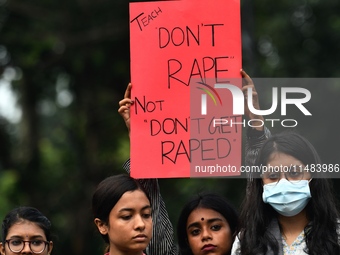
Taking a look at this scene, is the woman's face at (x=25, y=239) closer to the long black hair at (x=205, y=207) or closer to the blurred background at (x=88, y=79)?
the long black hair at (x=205, y=207)

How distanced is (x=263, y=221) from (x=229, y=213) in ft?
1.75

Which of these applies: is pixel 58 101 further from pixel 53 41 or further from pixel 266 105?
pixel 266 105

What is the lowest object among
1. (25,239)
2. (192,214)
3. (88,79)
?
(25,239)

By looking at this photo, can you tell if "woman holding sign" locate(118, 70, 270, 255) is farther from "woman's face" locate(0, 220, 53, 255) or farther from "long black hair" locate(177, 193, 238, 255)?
"woman's face" locate(0, 220, 53, 255)

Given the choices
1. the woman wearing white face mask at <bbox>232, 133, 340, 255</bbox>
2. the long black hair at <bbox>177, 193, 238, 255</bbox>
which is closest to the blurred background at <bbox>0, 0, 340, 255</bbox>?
the long black hair at <bbox>177, 193, 238, 255</bbox>

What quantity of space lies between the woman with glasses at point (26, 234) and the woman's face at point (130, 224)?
0.45m

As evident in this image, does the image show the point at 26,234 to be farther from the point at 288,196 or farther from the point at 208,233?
the point at 288,196

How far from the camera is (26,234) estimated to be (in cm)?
664

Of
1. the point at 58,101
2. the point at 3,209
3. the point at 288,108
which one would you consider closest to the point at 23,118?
the point at 58,101

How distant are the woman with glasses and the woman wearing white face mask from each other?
1193 millimetres

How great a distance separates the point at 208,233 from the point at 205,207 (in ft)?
0.64

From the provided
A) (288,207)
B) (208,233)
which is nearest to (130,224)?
(208,233)

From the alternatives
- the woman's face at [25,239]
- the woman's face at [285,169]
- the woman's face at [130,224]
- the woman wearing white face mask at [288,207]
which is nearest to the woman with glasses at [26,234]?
the woman's face at [25,239]

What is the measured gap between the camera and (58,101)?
1912 cm
